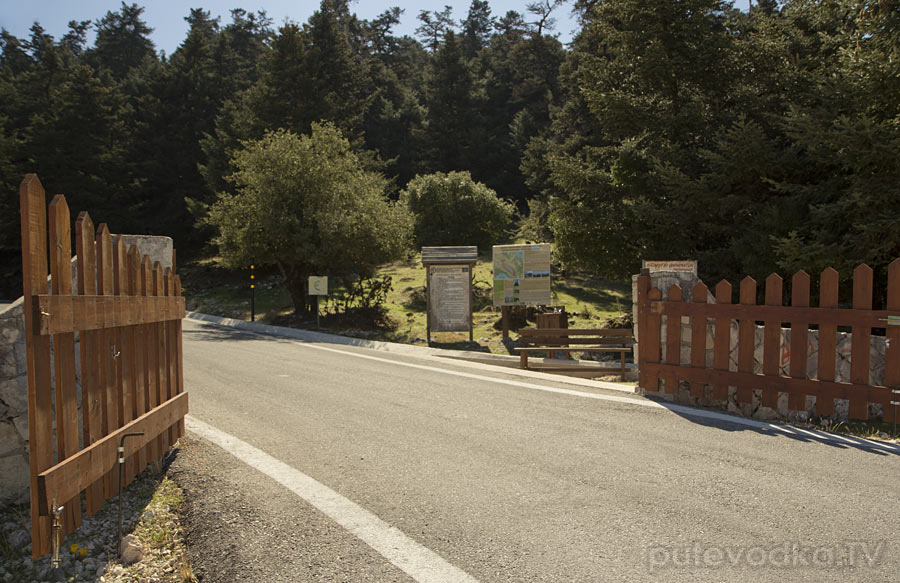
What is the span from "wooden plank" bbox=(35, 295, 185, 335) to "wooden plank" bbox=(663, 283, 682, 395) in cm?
573

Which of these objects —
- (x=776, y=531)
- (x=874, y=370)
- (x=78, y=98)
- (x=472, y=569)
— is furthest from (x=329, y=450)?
(x=78, y=98)

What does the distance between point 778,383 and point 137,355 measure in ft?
21.1

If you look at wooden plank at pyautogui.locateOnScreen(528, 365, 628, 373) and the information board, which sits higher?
the information board

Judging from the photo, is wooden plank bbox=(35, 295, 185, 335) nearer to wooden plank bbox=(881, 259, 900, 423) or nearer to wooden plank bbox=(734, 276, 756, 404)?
wooden plank bbox=(734, 276, 756, 404)

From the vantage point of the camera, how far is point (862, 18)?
14430 millimetres

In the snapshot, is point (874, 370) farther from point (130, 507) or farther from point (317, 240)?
point (317, 240)

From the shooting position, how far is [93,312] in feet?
12.5

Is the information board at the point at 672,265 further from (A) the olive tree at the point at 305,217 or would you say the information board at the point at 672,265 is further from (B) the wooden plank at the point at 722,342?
(A) the olive tree at the point at 305,217

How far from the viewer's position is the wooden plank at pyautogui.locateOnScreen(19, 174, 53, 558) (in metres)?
3.20

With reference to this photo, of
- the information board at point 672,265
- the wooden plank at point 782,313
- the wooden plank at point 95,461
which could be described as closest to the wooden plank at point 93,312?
the wooden plank at point 95,461

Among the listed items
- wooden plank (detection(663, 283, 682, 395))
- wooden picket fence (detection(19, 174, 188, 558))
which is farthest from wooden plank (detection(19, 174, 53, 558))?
wooden plank (detection(663, 283, 682, 395))

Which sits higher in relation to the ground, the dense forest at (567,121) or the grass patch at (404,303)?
the dense forest at (567,121)

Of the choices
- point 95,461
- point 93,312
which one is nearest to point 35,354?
point 93,312

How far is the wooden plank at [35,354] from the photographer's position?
3195mm
